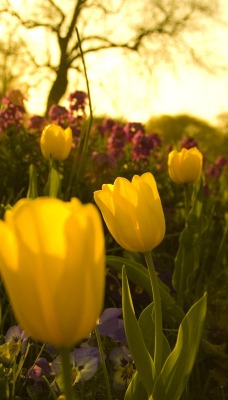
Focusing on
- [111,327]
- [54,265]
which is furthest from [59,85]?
[54,265]

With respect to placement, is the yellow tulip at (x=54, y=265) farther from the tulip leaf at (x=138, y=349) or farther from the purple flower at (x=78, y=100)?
the purple flower at (x=78, y=100)

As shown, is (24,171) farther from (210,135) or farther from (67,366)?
(210,135)

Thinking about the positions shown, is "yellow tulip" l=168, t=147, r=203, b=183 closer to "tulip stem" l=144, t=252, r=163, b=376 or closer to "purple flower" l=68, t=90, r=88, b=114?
"tulip stem" l=144, t=252, r=163, b=376

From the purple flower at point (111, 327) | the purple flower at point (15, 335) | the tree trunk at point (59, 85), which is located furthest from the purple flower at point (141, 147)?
the tree trunk at point (59, 85)

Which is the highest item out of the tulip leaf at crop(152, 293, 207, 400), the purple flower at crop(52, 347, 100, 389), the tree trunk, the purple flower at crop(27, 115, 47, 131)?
the tree trunk

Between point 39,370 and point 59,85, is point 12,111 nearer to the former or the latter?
point 39,370

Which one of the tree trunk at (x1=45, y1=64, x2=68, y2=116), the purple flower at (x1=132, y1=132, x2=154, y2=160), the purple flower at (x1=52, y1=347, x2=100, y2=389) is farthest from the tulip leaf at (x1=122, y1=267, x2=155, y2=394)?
the tree trunk at (x1=45, y1=64, x2=68, y2=116)
